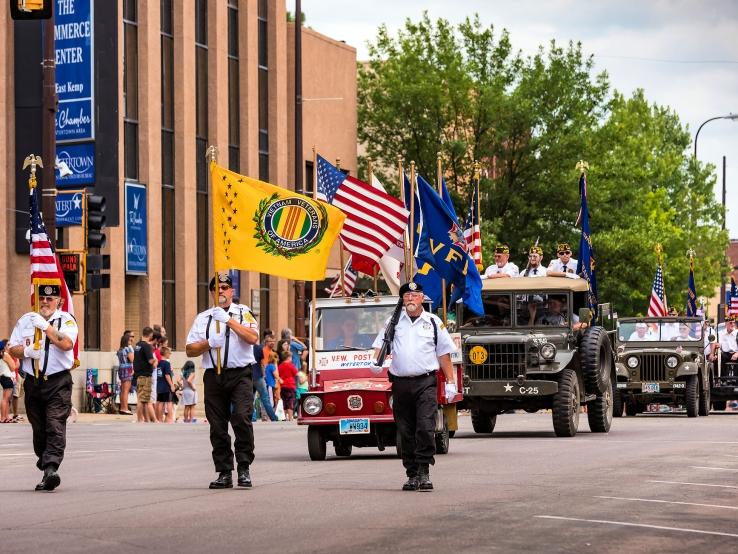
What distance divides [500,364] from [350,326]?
539 centimetres

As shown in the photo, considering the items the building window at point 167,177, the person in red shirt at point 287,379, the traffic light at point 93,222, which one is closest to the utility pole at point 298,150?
the building window at point 167,177

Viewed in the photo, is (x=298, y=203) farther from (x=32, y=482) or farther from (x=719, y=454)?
(x=719, y=454)

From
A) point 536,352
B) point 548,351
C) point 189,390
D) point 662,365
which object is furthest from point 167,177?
point 548,351

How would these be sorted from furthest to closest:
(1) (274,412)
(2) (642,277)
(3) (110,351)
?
(2) (642,277), (3) (110,351), (1) (274,412)

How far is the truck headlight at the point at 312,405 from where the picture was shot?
20156 millimetres

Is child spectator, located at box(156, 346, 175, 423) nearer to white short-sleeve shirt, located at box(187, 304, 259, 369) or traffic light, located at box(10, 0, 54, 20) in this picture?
traffic light, located at box(10, 0, 54, 20)

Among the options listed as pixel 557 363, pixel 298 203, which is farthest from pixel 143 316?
pixel 298 203

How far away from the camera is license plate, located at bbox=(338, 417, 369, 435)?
65.6 ft

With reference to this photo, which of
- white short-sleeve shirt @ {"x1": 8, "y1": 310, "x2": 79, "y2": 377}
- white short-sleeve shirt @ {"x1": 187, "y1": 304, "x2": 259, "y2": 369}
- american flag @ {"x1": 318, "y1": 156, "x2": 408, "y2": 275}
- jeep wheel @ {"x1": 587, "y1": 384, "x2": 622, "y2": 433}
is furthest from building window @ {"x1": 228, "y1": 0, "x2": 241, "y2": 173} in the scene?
white short-sleeve shirt @ {"x1": 187, "y1": 304, "x2": 259, "y2": 369}

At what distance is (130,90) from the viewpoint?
145ft

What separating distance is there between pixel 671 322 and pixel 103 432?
1402cm

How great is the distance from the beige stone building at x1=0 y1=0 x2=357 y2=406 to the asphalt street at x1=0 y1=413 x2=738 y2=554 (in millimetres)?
17842

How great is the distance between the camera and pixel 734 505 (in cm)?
1408

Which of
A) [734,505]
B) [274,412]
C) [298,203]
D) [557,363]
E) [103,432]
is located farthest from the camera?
[274,412]
